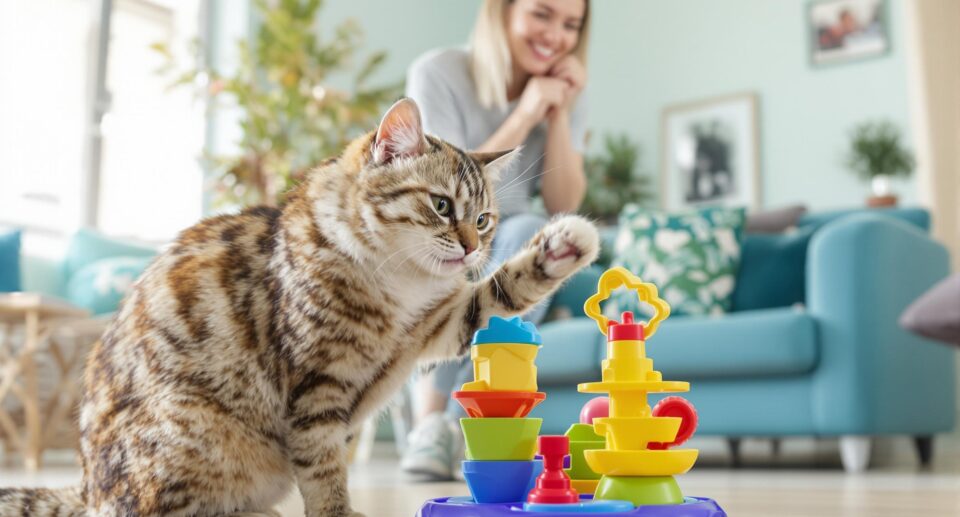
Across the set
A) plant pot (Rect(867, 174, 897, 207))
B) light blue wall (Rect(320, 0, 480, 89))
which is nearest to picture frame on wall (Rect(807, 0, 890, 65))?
plant pot (Rect(867, 174, 897, 207))

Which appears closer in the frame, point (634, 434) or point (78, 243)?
point (634, 434)

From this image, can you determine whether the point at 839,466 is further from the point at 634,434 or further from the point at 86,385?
the point at 86,385

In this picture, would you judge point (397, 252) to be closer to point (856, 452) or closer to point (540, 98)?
point (540, 98)

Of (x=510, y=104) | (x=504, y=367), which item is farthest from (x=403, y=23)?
(x=504, y=367)

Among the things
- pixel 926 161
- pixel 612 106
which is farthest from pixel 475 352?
pixel 612 106

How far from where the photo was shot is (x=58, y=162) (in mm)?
3912

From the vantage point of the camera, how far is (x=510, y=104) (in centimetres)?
205

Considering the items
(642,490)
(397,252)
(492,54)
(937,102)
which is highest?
A: (937,102)

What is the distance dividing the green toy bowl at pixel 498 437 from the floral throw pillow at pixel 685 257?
1890 millimetres

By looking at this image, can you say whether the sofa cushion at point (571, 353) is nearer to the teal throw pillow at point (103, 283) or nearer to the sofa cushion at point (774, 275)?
the sofa cushion at point (774, 275)

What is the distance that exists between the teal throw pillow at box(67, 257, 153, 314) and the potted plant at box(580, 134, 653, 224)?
2734 mm

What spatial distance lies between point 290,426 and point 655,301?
0.43m

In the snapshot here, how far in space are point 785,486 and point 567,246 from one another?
108 centimetres

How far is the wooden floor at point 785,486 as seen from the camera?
4.18 ft
